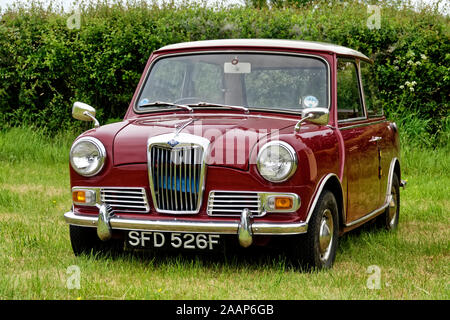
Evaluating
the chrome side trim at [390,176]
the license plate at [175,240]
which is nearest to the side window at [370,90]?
the chrome side trim at [390,176]

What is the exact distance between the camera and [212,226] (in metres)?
4.78

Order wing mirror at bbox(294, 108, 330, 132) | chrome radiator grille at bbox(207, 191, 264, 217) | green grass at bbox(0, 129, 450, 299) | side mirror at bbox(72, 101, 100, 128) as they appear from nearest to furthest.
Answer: green grass at bbox(0, 129, 450, 299)
chrome radiator grille at bbox(207, 191, 264, 217)
wing mirror at bbox(294, 108, 330, 132)
side mirror at bbox(72, 101, 100, 128)

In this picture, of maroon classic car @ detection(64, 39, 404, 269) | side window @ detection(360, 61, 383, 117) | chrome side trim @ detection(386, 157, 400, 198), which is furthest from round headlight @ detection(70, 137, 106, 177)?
chrome side trim @ detection(386, 157, 400, 198)

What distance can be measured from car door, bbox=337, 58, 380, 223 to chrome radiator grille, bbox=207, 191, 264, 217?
103 cm

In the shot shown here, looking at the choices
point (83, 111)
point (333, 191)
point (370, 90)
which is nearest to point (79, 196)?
point (83, 111)

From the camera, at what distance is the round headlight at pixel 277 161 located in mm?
4809

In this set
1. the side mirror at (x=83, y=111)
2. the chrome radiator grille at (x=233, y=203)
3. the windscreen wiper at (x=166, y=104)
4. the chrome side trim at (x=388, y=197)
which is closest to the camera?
the chrome radiator grille at (x=233, y=203)

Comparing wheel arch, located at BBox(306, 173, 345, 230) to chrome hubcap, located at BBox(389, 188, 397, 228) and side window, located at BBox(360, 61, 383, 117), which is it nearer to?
side window, located at BBox(360, 61, 383, 117)

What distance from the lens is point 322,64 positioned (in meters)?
5.84

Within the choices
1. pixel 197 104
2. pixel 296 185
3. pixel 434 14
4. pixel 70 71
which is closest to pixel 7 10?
pixel 70 71

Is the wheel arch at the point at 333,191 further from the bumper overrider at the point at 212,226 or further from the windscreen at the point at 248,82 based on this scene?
the windscreen at the point at 248,82

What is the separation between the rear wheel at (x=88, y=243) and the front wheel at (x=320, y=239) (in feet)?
4.64

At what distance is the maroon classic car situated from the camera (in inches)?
191
